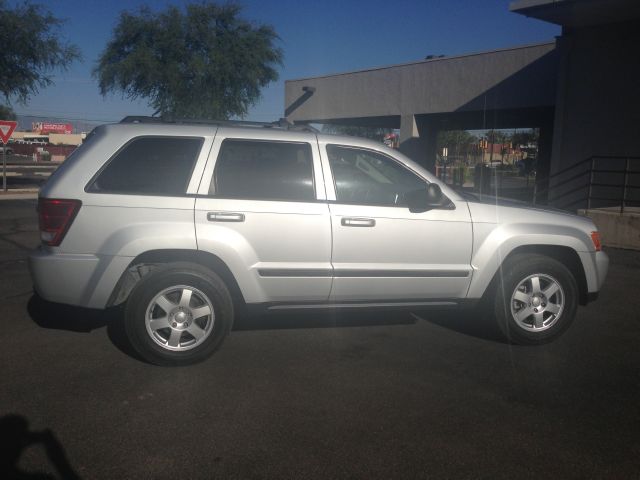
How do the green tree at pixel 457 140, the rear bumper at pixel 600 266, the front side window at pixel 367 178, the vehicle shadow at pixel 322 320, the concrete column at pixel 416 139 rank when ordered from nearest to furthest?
the front side window at pixel 367 178
the rear bumper at pixel 600 266
the vehicle shadow at pixel 322 320
the concrete column at pixel 416 139
the green tree at pixel 457 140

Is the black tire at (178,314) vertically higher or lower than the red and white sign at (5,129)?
lower

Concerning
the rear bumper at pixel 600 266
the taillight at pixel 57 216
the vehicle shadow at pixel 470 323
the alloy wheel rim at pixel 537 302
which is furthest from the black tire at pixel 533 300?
the taillight at pixel 57 216

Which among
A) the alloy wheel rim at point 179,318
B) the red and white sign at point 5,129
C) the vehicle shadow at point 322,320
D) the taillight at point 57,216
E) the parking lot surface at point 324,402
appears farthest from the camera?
the red and white sign at point 5,129

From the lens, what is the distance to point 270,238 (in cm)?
480

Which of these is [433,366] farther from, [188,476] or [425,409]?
[188,476]

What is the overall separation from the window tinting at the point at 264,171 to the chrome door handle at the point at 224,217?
17 cm

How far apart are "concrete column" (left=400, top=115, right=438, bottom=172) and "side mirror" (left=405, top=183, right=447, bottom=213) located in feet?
64.1

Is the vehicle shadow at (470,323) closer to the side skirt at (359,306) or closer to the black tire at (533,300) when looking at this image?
the black tire at (533,300)

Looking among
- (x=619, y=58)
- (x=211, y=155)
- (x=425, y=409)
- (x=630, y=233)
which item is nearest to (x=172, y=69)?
(x=619, y=58)

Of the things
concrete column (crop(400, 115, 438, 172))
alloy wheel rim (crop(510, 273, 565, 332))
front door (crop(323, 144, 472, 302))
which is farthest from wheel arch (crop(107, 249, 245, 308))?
concrete column (crop(400, 115, 438, 172))

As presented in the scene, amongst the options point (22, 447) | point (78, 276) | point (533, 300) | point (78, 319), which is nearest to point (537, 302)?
point (533, 300)

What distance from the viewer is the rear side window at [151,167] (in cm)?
466

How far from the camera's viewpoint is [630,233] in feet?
37.0

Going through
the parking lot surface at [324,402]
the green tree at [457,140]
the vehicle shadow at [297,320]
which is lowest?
the parking lot surface at [324,402]
